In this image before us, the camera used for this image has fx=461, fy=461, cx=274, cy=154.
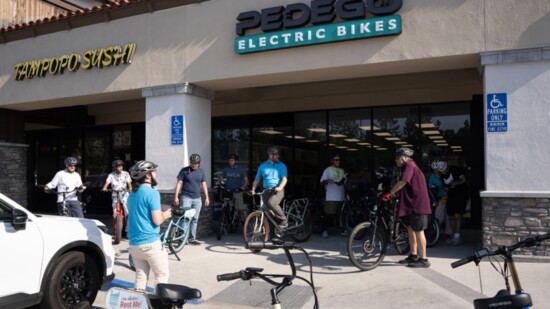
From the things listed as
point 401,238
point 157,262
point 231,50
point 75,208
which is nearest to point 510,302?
point 157,262

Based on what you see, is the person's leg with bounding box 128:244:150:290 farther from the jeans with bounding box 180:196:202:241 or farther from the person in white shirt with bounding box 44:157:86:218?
the person in white shirt with bounding box 44:157:86:218

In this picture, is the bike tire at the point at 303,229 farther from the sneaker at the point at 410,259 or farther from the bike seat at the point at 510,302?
the bike seat at the point at 510,302

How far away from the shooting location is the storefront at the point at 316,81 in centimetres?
732

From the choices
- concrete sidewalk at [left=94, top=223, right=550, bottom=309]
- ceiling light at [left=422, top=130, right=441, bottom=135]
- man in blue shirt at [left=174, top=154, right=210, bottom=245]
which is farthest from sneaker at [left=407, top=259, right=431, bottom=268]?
ceiling light at [left=422, top=130, right=441, bottom=135]

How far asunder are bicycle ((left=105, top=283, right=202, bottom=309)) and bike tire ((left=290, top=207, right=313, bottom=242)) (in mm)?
6301

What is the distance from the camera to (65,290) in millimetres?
4914

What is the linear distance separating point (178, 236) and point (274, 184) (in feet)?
6.51

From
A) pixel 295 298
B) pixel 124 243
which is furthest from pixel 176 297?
pixel 124 243

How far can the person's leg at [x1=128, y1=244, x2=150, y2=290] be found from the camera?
4.41 meters

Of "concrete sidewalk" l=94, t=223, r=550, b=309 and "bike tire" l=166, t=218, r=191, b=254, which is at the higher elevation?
"bike tire" l=166, t=218, r=191, b=254

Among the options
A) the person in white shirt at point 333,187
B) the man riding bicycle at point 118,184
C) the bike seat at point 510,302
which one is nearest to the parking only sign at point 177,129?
the man riding bicycle at point 118,184

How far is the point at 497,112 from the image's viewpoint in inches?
291

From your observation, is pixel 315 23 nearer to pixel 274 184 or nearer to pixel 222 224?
pixel 274 184

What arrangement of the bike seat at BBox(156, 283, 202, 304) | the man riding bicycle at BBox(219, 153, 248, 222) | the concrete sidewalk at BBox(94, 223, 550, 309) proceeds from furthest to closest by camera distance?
the man riding bicycle at BBox(219, 153, 248, 222) → the concrete sidewalk at BBox(94, 223, 550, 309) → the bike seat at BBox(156, 283, 202, 304)
